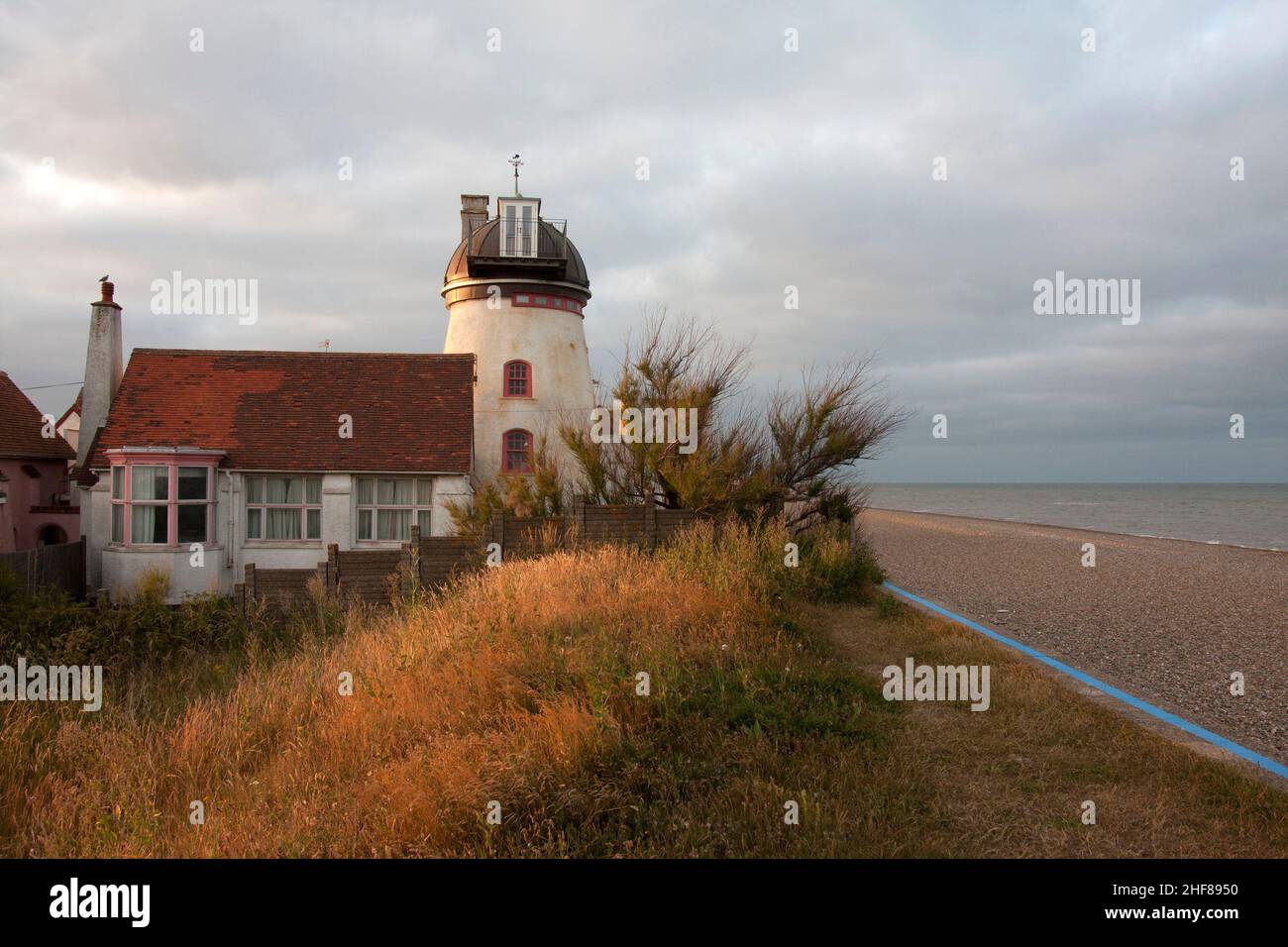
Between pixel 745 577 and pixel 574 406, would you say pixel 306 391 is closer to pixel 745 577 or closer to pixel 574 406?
pixel 574 406

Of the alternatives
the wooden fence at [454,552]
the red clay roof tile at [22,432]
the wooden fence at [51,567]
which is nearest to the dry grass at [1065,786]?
the wooden fence at [454,552]

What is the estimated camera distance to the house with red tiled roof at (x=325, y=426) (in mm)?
18359

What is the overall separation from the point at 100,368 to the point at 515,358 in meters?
11.6

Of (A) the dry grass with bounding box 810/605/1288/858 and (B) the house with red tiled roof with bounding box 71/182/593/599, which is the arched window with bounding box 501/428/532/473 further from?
(A) the dry grass with bounding box 810/605/1288/858

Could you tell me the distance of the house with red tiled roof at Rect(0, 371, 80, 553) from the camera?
74.6 ft

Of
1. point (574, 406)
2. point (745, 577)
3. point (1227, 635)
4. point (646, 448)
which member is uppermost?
point (574, 406)

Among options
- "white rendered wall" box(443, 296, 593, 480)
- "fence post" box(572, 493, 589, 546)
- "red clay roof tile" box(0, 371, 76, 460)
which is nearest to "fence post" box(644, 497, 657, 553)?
"fence post" box(572, 493, 589, 546)

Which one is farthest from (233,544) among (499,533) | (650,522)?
(650,522)

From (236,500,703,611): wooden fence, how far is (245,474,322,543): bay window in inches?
120

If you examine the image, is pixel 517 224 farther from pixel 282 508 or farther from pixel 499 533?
pixel 499 533

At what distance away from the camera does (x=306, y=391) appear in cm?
2120
